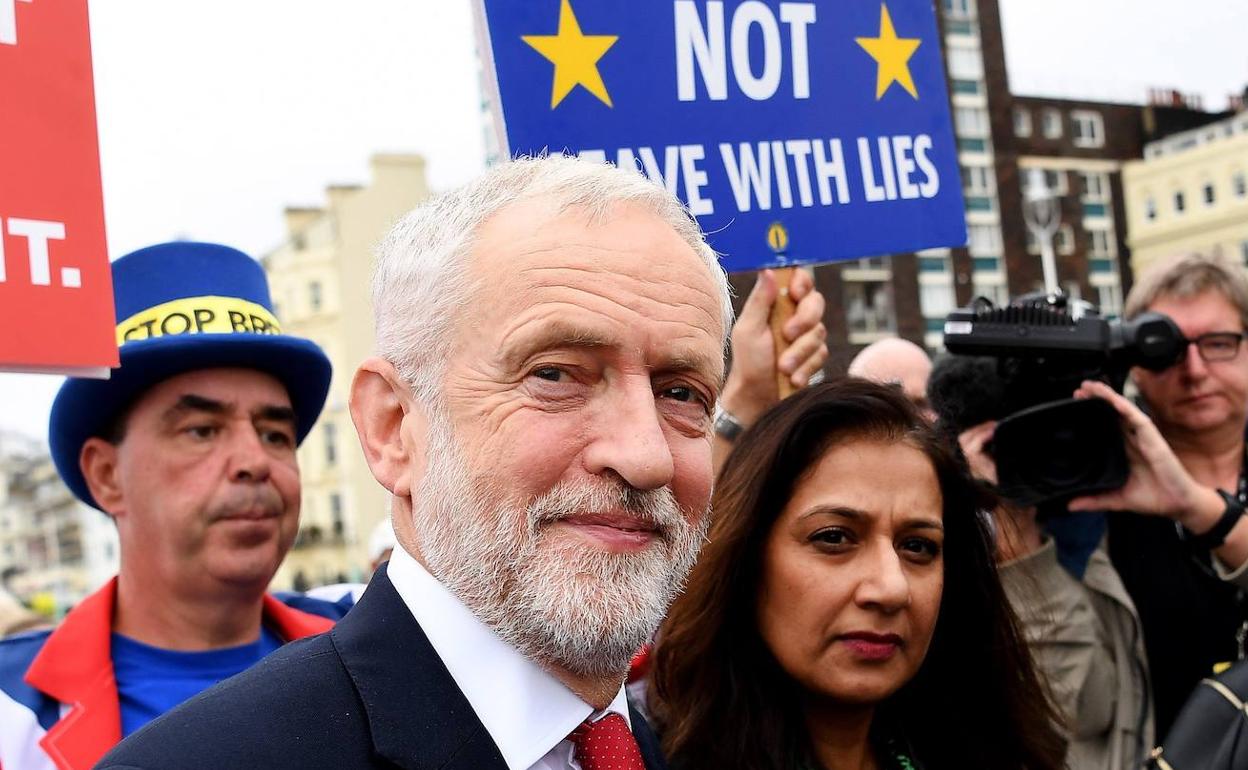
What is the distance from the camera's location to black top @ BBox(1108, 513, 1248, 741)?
3240mm

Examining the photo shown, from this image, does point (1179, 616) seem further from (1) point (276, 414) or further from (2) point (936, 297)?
(2) point (936, 297)

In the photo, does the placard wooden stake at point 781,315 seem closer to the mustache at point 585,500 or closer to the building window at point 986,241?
the mustache at point 585,500

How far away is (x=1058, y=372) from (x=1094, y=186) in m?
54.8

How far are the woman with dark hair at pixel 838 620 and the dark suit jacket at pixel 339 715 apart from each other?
0.75m

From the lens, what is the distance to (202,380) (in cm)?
287

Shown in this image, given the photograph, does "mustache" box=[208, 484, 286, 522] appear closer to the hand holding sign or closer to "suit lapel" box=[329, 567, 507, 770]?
the hand holding sign

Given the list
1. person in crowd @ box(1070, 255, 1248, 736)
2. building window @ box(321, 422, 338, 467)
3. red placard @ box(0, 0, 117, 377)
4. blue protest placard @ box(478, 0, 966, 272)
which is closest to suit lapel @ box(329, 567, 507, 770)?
red placard @ box(0, 0, 117, 377)

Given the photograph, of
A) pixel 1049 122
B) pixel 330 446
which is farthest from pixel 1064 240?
pixel 330 446

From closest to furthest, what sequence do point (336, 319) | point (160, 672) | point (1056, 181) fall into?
point (160, 672) < point (1056, 181) < point (336, 319)

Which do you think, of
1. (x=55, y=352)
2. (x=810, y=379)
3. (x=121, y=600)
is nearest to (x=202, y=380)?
(x=121, y=600)

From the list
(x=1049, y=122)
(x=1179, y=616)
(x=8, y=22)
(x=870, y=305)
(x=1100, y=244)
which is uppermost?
(x=1049, y=122)

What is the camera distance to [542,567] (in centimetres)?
162

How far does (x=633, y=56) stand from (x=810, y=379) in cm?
76

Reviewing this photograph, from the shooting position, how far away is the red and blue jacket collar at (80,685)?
2.37 m
